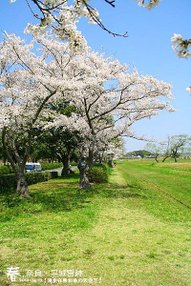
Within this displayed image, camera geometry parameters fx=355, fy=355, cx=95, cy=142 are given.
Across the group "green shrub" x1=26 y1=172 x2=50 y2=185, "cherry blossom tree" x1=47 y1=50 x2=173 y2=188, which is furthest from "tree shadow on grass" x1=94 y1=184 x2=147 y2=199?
"green shrub" x1=26 y1=172 x2=50 y2=185

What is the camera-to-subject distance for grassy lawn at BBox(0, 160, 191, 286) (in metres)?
7.81

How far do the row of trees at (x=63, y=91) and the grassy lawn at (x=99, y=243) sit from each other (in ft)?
18.7

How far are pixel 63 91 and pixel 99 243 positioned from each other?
12749 mm

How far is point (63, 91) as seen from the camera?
70.1 feet

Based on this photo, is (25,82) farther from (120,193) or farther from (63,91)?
(120,193)

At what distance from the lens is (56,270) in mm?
8023

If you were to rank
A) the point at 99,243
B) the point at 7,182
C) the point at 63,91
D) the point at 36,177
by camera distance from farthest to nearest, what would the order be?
the point at 36,177, the point at 7,182, the point at 63,91, the point at 99,243

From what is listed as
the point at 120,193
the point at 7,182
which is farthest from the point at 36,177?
the point at 120,193

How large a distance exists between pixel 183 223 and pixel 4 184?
17.9m

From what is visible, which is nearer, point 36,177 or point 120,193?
point 120,193

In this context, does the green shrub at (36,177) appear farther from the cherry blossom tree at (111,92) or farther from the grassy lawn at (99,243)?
the grassy lawn at (99,243)

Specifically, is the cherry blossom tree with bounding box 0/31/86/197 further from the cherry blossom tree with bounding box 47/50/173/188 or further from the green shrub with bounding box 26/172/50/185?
the green shrub with bounding box 26/172/50/185

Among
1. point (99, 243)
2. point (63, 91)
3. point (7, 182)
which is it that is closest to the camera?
point (99, 243)

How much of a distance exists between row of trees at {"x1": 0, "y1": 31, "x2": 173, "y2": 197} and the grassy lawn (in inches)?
225
